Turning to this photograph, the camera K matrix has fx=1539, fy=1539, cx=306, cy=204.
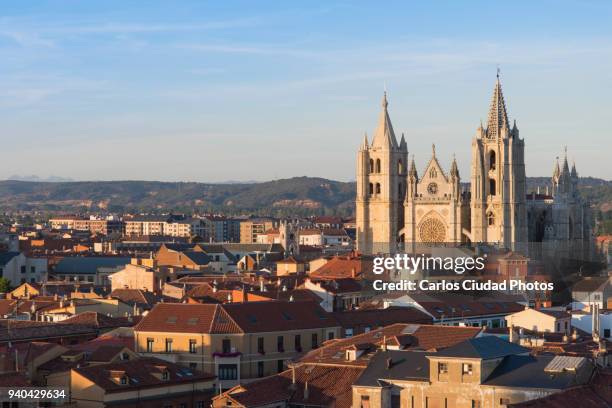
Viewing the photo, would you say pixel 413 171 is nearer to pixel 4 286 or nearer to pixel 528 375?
pixel 4 286

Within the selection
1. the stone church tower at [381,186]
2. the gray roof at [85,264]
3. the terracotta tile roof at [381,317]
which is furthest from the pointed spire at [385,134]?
the terracotta tile roof at [381,317]

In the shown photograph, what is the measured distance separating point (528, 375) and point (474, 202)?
345 feet

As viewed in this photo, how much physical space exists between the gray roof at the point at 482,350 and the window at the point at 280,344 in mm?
16032

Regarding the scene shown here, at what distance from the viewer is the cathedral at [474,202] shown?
14600cm

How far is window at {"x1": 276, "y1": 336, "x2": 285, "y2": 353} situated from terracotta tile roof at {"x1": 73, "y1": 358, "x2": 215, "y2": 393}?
870 centimetres

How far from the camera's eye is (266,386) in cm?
4781

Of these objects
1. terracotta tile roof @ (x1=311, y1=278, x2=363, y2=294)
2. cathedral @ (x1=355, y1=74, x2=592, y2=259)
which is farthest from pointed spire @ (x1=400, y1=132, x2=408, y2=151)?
terracotta tile roof @ (x1=311, y1=278, x2=363, y2=294)

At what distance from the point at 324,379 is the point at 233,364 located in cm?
960

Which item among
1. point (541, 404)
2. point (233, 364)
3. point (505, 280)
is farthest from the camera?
point (505, 280)

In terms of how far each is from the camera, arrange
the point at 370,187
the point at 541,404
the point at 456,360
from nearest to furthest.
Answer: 1. the point at 541,404
2. the point at 456,360
3. the point at 370,187

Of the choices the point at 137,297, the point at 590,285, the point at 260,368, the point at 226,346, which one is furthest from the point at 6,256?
the point at 226,346

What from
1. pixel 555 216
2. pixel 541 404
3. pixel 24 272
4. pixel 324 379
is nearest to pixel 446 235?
pixel 555 216

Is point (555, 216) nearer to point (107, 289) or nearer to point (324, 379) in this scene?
point (107, 289)

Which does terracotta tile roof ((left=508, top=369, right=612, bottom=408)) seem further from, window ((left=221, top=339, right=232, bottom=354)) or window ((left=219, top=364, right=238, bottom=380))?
window ((left=221, top=339, right=232, bottom=354))
